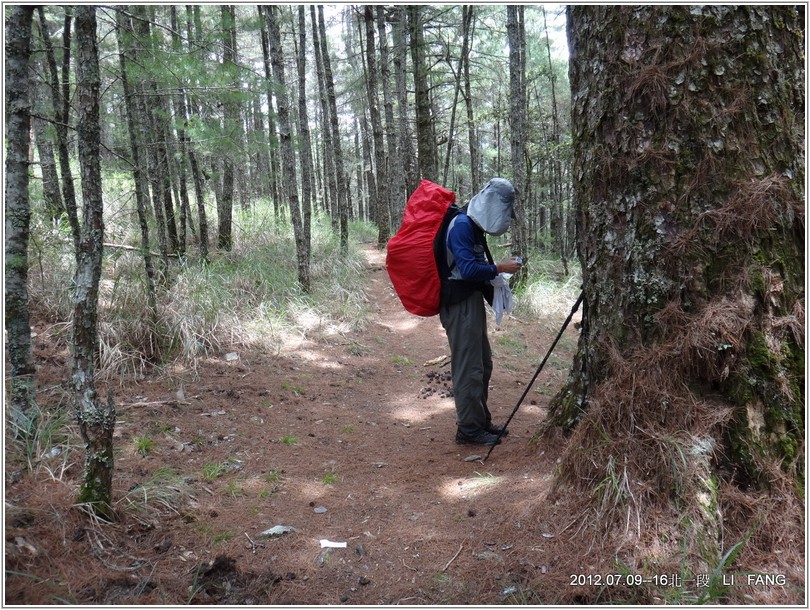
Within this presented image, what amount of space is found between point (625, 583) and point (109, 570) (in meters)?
2.36

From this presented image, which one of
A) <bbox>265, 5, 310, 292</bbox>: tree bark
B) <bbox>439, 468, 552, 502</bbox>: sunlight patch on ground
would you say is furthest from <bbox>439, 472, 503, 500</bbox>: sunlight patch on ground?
<bbox>265, 5, 310, 292</bbox>: tree bark

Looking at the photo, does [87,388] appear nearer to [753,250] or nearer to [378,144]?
[753,250]

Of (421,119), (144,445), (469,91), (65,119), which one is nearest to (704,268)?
(144,445)

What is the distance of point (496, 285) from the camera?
14.7ft

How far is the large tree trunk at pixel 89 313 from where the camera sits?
2770mm

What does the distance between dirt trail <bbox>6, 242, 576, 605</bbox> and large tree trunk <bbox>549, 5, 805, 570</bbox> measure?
27.0 inches

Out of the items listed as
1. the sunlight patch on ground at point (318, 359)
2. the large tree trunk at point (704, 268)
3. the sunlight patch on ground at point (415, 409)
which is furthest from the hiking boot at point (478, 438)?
the sunlight patch on ground at point (318, 359)

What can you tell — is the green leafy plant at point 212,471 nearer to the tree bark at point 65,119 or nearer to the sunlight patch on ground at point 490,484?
the sunlight patch on ground at point 490,484

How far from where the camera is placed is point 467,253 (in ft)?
13.7

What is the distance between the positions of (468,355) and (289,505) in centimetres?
186

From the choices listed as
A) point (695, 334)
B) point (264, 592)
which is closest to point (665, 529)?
point (695, 334)

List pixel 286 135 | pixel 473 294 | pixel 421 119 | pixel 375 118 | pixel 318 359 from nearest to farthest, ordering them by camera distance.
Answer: pixel 473 294
pixel 318 359
pixel 286 135
pixel 421 119
pixel 375 118

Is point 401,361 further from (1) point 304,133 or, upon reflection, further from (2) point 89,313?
(1) point 304,133

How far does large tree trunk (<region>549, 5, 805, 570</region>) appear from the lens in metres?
2.54
